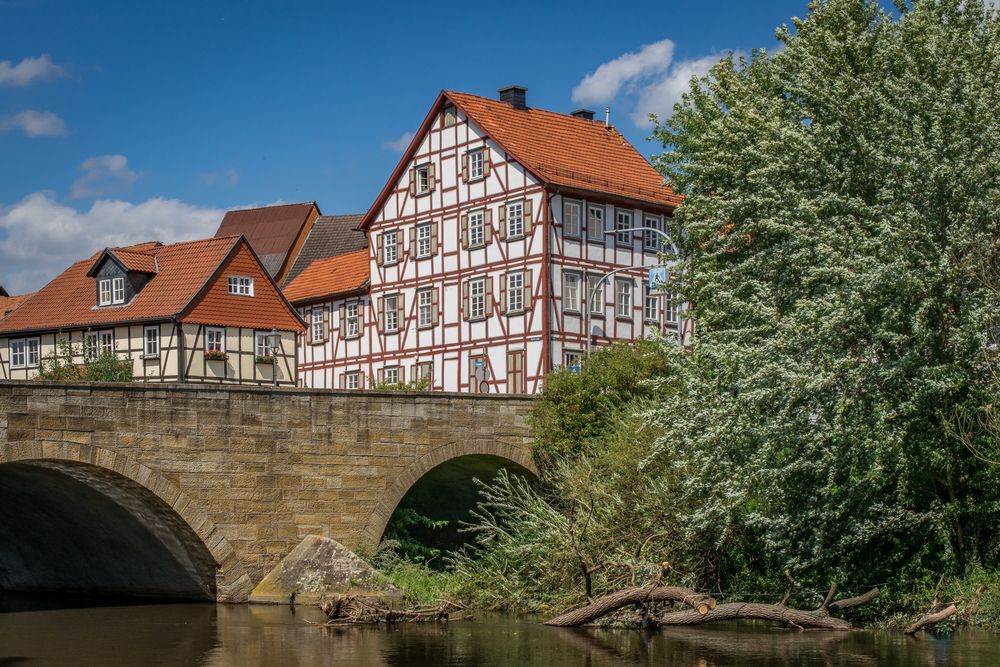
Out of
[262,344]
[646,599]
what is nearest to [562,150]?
[262,344]

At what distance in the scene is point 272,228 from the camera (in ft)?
228

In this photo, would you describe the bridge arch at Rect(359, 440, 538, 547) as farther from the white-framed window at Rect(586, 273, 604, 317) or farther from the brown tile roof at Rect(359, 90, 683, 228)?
the brown tile roof at Rect(359, 90, 683, 228)

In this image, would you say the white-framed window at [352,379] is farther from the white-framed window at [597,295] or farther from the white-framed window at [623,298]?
the white-framed window at [623,298]

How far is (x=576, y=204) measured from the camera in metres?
46.3

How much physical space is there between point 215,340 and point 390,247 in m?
6.67

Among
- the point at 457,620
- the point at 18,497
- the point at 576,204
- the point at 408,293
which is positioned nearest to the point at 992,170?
the point at 457,620

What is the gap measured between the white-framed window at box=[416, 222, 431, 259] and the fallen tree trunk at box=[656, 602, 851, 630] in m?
28.5

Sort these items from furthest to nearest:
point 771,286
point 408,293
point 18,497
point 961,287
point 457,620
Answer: point 408,293, point 18,497, point 457,620, point 771,286, point 961,287

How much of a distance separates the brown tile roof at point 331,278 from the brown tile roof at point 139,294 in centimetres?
365

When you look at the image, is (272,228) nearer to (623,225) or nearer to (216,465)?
(623,225)

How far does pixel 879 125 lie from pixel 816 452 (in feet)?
15.9

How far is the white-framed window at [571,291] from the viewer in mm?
45469

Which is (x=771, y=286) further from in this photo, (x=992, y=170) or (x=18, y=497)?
(x=18, y=497)

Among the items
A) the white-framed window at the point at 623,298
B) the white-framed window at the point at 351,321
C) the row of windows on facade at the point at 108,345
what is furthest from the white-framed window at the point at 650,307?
the row of windows on facade at the point at 108,345
